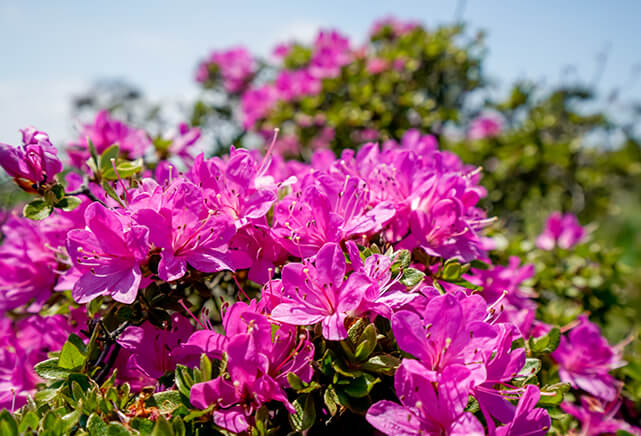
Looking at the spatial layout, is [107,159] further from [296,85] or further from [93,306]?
[296,85]

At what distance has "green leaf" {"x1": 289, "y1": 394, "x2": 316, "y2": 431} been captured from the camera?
2.79 feet

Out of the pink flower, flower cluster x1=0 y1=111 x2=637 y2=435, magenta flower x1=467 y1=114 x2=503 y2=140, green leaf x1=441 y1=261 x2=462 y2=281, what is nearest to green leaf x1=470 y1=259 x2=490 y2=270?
flower cluster x1=0 y1=111 x2=637 y2=435

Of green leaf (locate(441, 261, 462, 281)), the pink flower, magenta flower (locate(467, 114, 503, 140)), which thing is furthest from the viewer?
magenta flower (locate(467, 114, 503, 140))

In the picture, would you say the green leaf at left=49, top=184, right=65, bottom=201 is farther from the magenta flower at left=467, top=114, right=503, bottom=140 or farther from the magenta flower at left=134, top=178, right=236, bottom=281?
the magenta flower at left=467, top=114, right=503, bottom=140

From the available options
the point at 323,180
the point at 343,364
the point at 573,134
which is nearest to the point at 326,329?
the point at 343,364

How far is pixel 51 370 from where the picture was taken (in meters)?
1.00

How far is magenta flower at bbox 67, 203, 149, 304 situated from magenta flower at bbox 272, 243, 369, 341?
1.00ft

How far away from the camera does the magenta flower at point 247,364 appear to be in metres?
0.82

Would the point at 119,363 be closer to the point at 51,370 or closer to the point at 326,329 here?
the point at 51,370

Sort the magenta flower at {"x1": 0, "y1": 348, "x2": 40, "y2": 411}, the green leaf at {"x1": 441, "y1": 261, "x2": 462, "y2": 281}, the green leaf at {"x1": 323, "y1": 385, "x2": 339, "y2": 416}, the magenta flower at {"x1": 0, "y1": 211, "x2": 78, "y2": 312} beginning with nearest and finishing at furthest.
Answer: the green leaf at {"x1": 323, "y1": 385, "x2": 339, "y2": 416} < the green leaf at {"x1": 441, "y1": 261, "x2": 462, "y2": 281} < the magenta flower at {"x1": 0, "y1": 348, "x2": 40, "y2": 411} < the magenta flower at {"x1": 0, "y1": 211, "x2": 78, "y2": 312}

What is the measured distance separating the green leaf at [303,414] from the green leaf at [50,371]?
51cm

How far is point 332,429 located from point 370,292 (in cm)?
31

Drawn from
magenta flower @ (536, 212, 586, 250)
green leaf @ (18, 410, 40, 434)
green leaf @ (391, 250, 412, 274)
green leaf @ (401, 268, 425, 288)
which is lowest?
magenta flower @ (536, 212, 586, 250)

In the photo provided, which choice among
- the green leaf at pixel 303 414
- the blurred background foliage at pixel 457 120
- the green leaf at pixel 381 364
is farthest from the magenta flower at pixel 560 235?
the green leaf at pixel 303 414
